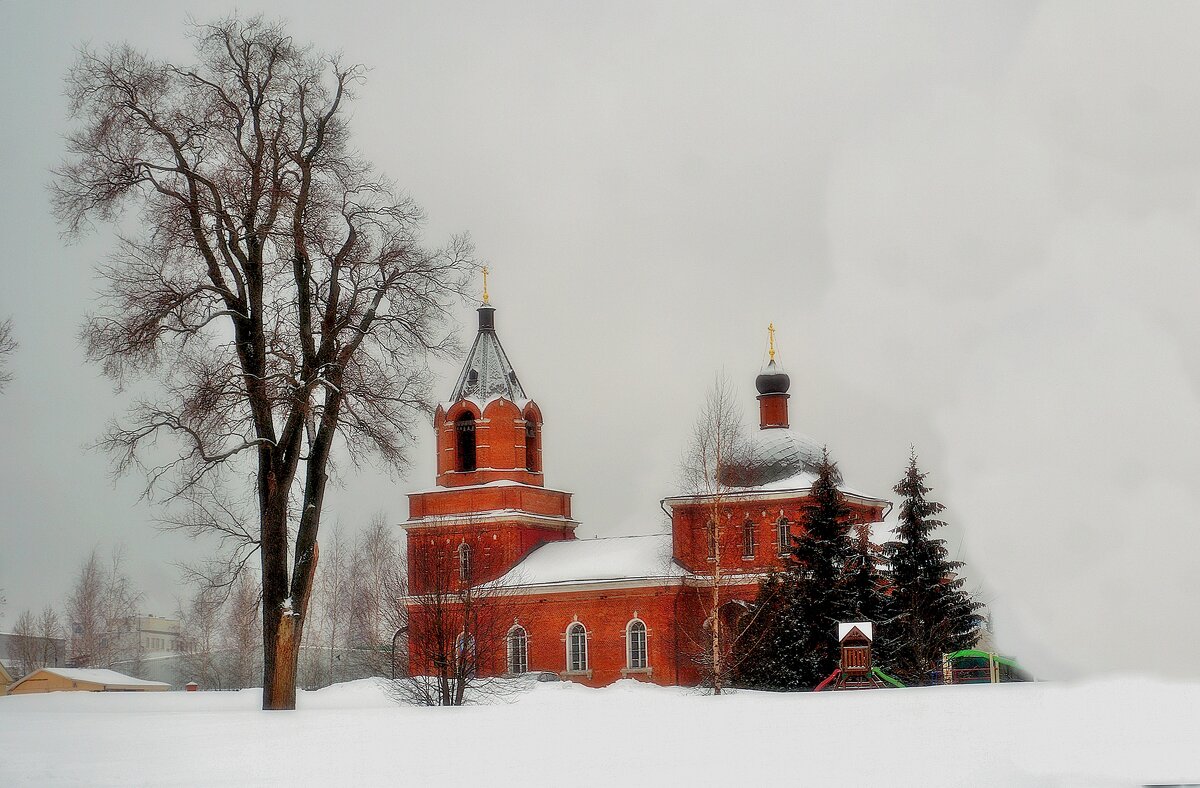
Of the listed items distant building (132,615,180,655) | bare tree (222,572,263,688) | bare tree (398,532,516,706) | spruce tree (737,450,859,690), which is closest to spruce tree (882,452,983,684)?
spruce tree (737,450,859,690)

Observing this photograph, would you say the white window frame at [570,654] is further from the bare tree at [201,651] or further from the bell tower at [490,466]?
the bare tree at [201,651]

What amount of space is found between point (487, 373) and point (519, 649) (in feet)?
29.1

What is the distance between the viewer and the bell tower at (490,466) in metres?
42.8

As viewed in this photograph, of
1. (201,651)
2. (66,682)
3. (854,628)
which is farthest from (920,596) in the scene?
(201,651)

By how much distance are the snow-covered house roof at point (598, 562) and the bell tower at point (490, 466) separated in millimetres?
802

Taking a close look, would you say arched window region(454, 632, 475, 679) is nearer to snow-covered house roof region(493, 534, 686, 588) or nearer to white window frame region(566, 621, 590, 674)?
snow-covered house roof region(493, 534, 686, 588)

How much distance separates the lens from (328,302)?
18656 mm

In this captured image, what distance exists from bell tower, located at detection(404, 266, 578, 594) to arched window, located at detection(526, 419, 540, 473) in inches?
1.3

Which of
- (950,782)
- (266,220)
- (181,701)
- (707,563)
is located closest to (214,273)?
(266,220)

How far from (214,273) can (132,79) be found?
2772 mm

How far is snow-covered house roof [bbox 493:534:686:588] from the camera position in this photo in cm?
4047

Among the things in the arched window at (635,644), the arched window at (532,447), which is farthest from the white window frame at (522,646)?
the arched window at (532,447)

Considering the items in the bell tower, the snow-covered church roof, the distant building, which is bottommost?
the distant building

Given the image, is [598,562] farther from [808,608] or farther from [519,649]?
[808,608]
